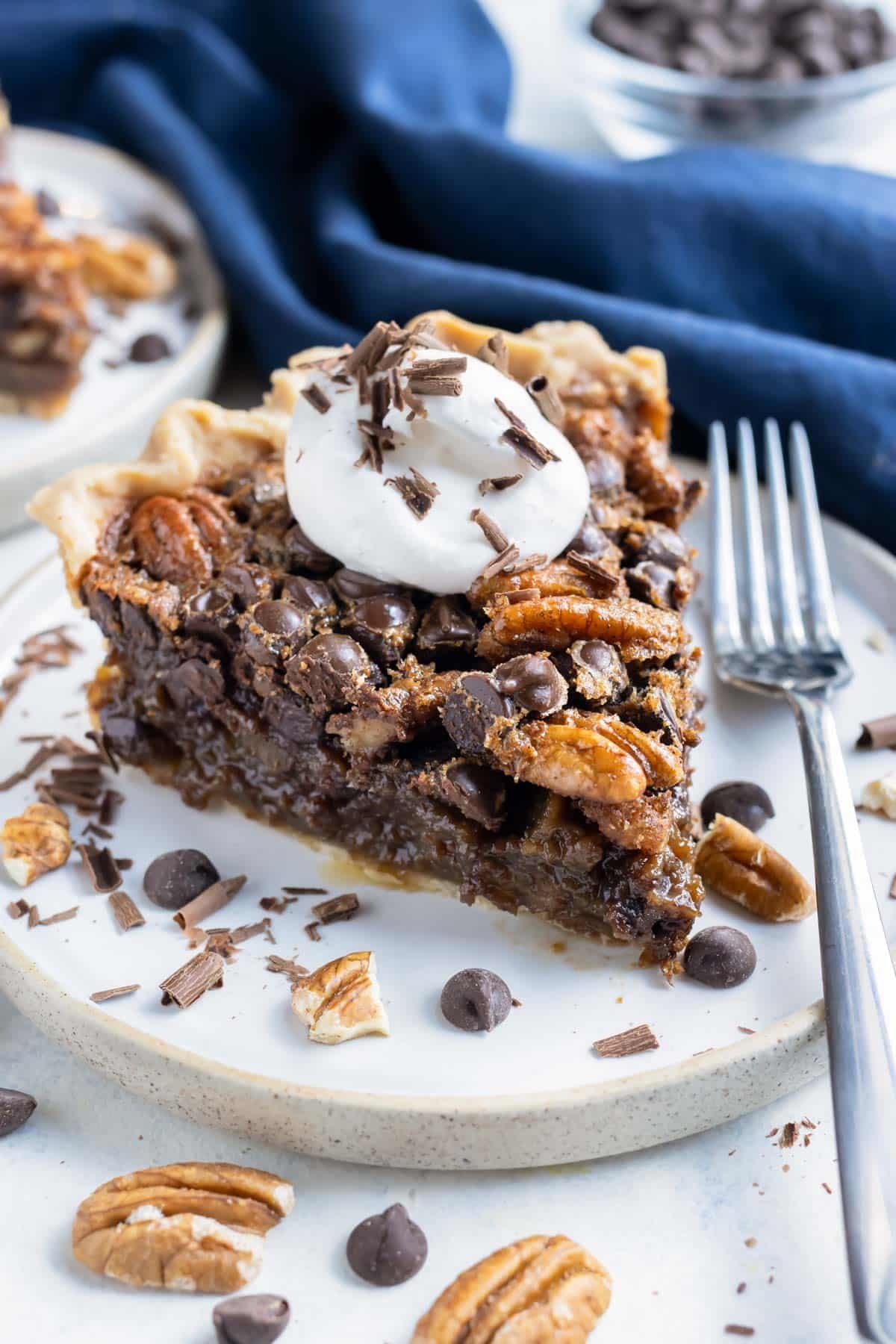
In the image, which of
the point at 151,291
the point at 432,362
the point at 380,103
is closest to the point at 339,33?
the point at 380,103

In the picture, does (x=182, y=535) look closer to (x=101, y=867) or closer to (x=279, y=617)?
(x=279, y=617)

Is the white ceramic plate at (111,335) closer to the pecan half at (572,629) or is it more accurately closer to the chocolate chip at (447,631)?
the chocolate chip at (447,631)

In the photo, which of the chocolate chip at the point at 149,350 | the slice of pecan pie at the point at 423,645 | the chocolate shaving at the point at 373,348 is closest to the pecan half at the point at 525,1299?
the slice of pecan pie at the point at 423,645

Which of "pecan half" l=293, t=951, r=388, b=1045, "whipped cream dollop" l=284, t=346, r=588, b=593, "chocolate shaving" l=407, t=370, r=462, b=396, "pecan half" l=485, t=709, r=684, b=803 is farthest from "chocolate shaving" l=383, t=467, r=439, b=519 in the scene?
"pecan half" l=293, t=951, r=388, b=1045

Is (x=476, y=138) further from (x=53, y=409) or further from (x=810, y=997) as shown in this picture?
(x=810, y=997)

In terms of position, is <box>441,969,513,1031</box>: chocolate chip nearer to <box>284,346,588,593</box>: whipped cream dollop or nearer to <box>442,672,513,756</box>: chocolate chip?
<box>442,672,513,756</box>: chocolate chip
